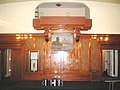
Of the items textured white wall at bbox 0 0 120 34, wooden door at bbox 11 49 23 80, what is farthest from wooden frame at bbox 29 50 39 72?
textured white wall at bbox 0 0 120 34

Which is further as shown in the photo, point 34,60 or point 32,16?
point 34,60

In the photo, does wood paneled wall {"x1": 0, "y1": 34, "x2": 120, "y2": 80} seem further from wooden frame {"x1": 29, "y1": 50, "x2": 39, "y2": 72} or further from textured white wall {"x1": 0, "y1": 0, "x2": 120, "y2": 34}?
textured white wall {"x1": 0, "y1": 0, "x2": 120, "y2": 34}

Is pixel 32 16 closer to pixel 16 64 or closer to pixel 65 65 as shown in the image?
pixel 16 64

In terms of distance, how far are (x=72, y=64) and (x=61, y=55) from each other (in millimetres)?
561

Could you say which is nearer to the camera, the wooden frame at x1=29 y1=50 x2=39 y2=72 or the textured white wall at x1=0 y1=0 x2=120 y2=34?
the textured white wall at x1=0 y1=0 x2=120 y2=34

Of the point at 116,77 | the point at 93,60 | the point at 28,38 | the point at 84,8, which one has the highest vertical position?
the point at 84,8

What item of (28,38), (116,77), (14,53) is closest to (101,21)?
(116,77)

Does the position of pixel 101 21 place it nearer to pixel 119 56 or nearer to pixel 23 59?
pixel 119 56

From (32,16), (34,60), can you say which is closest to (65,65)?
(34,60)

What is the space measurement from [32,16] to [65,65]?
2304mm

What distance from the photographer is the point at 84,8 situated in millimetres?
9000

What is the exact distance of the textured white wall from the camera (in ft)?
27.3

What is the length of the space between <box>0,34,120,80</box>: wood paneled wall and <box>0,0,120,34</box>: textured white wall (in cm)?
32

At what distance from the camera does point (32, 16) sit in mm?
8352
